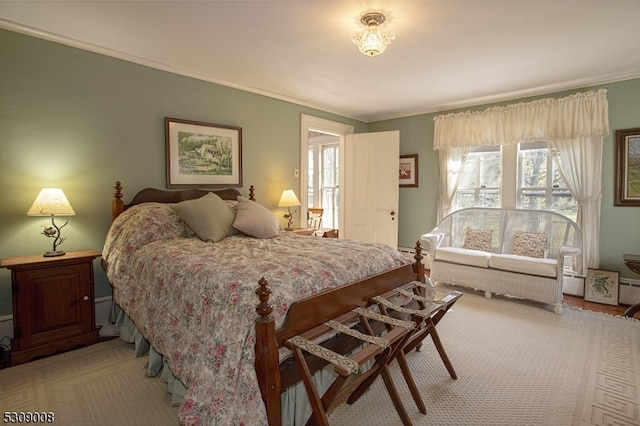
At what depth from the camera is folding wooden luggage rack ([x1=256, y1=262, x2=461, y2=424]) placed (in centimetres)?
147

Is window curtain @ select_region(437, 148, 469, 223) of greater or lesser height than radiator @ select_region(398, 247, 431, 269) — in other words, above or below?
above

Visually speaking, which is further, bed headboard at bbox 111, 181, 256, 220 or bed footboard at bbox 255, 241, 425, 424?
bed headboard at bbox 111, 181, 256, 220

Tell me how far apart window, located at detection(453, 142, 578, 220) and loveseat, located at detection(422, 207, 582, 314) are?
11.6 inches

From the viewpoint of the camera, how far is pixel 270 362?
1.48 meters

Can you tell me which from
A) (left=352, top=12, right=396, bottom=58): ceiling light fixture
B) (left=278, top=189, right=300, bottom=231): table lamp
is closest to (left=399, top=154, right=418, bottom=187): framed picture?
(left=278, top=189, right=300, bottom=231): table lamp

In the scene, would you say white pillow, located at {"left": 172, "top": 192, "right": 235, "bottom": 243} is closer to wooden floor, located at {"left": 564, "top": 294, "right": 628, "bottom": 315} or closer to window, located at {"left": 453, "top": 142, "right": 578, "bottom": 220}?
window, located at {"left": 453, "top": 142, "right": 578, "bottom": 220}

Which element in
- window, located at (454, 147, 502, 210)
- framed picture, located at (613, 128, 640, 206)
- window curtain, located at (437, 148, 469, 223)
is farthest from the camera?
window curtain, located at (437, 148, 469, 223)

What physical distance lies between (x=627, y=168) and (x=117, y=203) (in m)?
5.32

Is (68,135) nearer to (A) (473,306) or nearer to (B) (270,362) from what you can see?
(B) (270,362)

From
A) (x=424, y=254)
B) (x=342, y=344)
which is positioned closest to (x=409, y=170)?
(x=424, y=254)

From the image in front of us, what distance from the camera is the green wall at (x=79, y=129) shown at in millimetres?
2629

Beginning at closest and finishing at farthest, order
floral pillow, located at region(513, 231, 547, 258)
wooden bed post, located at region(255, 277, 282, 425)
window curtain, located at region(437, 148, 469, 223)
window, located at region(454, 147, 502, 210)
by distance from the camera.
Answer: wooden bed post, located at region(255, 277, 282, 425) < floral pillow, located at region(513, 231, 547, 258) < window, located at region(454, 147, 502, 210) < window curtain, located at region(437, 148, 469, 223)

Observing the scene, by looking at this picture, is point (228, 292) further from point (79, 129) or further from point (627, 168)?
point (627, 168)

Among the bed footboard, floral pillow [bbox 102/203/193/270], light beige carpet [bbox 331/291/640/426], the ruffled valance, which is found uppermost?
the ruffled valance
